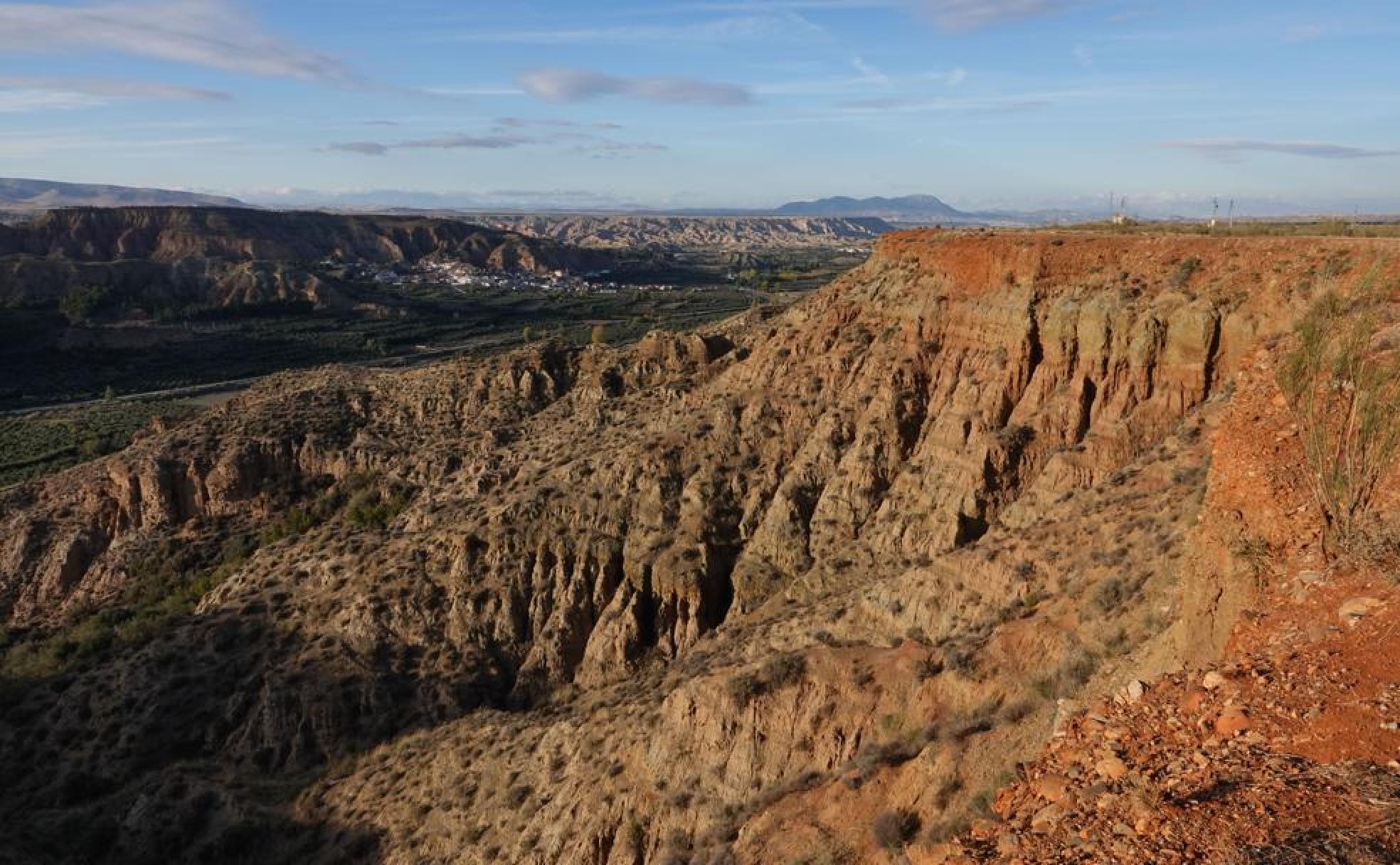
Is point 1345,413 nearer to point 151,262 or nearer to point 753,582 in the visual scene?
point 753,582

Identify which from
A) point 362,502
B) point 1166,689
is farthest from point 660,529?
point 1166,689

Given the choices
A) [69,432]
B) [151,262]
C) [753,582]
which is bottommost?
[69,432]

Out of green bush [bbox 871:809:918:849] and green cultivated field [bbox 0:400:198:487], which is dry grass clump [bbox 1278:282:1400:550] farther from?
green cultivated field [bbox 0:400:198:487]

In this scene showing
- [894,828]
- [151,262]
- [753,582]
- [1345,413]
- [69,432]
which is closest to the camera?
[1345,413]

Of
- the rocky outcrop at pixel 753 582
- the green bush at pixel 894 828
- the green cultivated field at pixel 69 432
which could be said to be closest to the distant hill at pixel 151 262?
the green cultivated field at pixel 69 432

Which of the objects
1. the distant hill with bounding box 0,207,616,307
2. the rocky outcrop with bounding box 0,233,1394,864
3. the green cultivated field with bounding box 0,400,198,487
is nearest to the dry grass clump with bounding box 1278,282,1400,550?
the rocky outcrop with bounding box 0,233,1394,864

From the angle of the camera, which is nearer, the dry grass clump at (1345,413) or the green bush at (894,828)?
the dry grass clump at (1345,413)

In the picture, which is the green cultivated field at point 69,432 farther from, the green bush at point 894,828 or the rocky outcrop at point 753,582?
the green bush at point 894,828

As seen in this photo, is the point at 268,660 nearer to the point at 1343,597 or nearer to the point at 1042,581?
the point at 1042,581

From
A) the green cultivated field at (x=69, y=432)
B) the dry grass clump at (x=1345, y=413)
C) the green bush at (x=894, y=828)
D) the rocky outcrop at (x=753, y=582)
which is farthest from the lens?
the green cultivated field at (x=69, y=432)

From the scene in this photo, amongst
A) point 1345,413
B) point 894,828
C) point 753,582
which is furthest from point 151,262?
point 1345,413
